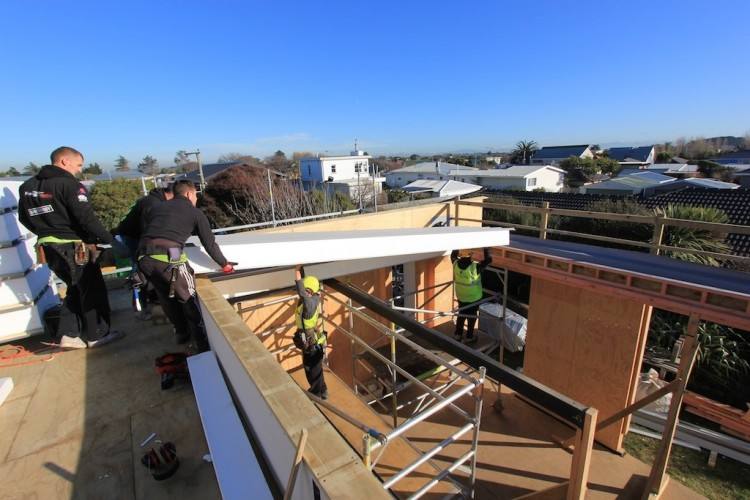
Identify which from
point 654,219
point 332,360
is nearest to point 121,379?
point 332,360

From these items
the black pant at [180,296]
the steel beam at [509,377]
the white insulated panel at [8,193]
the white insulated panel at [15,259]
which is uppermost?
the white insulated panel at [8,193]

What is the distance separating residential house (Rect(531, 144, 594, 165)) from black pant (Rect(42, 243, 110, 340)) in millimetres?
56869

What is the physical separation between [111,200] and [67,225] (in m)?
20.1

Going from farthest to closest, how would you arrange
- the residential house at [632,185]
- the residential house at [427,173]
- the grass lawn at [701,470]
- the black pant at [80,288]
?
the residential house at [427,173]
the residential house at [632,185]
the grass lawn at [701,470]
the black pant at [80,288]

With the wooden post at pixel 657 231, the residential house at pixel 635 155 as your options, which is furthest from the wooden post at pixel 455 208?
the residential house at pixel 635 155

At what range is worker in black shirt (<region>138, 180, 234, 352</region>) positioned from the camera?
3.23 m

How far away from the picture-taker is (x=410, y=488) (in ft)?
13.6

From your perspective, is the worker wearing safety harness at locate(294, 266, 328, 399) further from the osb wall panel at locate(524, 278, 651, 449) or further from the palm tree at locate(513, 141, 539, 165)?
the palm tree at locate(513, 141, 539, 165)

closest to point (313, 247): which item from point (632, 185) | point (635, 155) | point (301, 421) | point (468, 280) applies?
point (301, 421)

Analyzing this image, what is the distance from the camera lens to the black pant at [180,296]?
10.6ft

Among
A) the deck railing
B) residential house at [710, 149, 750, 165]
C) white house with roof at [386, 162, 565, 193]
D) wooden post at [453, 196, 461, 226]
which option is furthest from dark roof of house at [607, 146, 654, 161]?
the deck railing

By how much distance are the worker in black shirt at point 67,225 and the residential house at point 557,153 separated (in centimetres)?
5693

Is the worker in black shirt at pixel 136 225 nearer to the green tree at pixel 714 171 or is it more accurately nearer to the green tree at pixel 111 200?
the green tree at pixel 111 200

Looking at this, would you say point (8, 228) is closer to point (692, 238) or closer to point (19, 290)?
point (19, 290)
